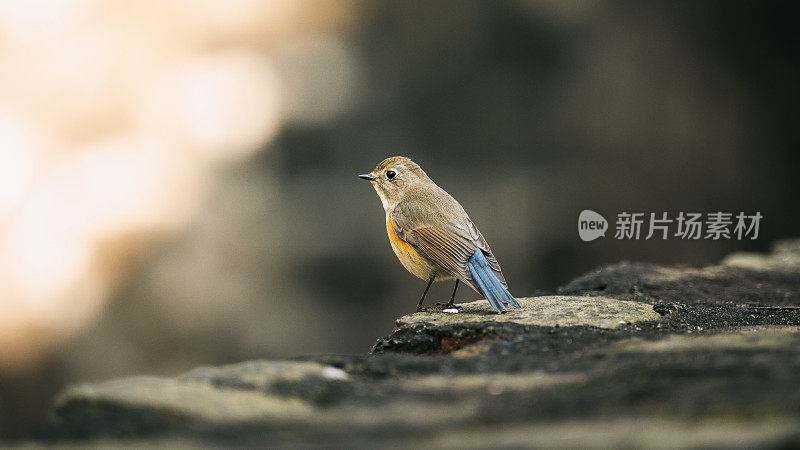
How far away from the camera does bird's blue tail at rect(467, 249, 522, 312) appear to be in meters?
3.24

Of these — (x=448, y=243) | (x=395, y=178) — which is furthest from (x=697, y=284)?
(x=395, y=178)

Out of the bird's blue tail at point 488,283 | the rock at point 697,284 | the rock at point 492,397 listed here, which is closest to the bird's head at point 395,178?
the bird's blue tail at point 488,283

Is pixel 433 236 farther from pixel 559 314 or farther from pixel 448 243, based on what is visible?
pixel 559 314

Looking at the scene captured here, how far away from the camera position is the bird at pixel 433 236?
371 cm

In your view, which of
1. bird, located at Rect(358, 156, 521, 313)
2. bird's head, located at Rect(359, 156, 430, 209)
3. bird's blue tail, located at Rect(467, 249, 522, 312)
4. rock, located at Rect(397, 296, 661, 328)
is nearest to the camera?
rock, located at Rect(397, 296, 661, 328)

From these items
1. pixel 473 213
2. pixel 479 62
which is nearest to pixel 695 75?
pixel 479 62

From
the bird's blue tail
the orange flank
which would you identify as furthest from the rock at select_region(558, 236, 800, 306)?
the orange flank

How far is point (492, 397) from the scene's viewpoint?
169cm

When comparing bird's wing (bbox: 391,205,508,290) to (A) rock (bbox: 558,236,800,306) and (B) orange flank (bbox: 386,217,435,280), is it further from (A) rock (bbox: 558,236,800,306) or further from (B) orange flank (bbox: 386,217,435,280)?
(A) rock (bbox: 558,236,800,306)

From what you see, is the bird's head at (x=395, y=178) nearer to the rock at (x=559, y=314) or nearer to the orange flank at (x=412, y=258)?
the orange flank at (x=412, y=258)

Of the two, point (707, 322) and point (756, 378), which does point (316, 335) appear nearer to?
point (707, 322)

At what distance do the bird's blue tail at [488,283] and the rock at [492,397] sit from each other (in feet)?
2.03

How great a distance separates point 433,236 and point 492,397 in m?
2.29

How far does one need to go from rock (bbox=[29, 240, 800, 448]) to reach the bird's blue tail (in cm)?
62
